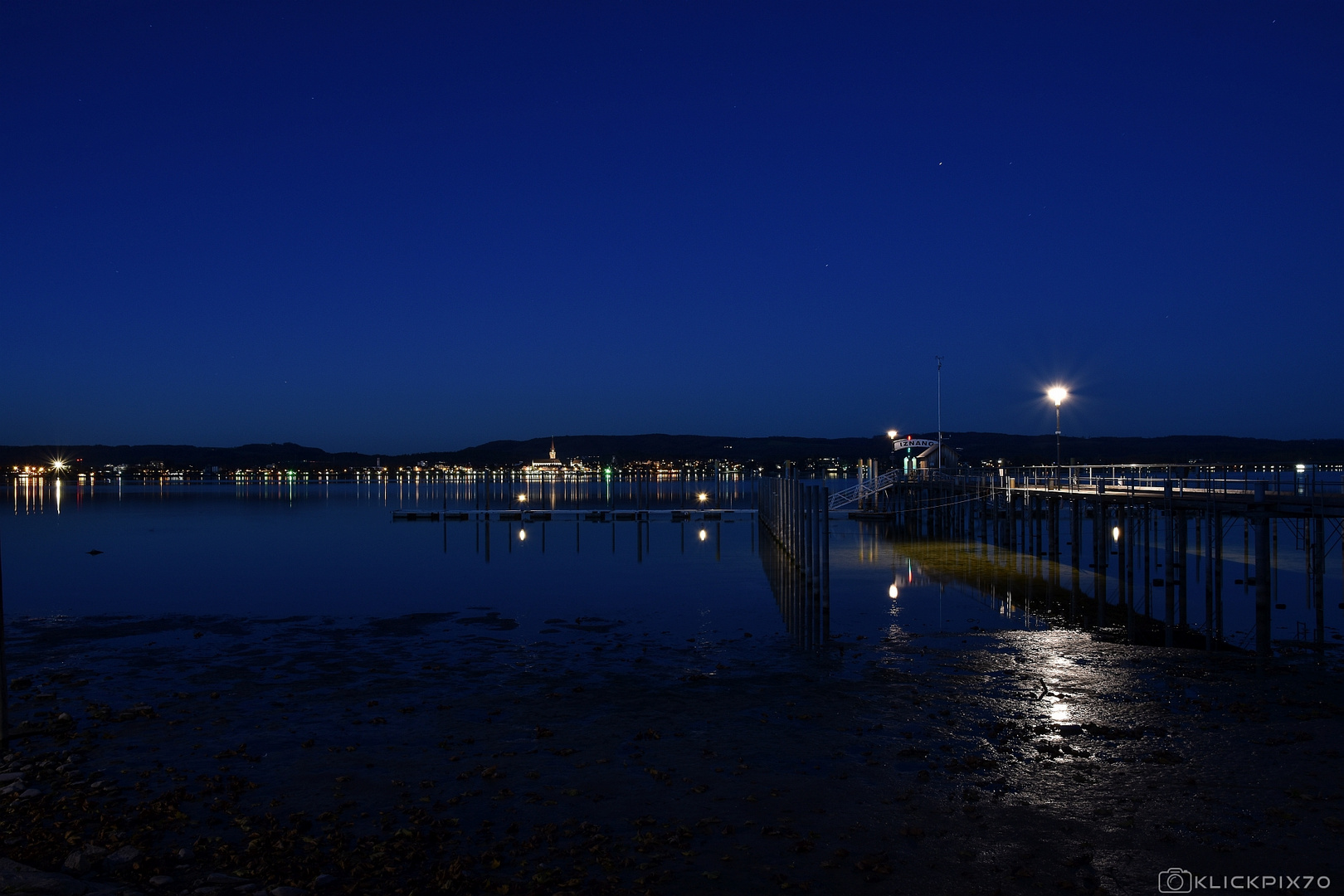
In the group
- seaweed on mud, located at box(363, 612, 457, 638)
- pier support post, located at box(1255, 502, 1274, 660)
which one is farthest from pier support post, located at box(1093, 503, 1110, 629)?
seaweed on mud, located at box(363, 612, 457, 638)

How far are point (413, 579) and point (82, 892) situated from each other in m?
26.7

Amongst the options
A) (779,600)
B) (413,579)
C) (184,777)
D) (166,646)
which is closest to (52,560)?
(413,579)

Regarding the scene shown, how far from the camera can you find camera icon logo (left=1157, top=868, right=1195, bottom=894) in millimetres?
7973

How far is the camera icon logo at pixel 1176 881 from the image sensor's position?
7.97m

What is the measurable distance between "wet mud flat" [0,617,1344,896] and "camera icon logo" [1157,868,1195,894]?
15 cm

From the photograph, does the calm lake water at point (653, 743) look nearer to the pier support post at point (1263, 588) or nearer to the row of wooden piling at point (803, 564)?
the pier support post at point (1263, 588)

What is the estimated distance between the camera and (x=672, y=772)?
11.1 meters

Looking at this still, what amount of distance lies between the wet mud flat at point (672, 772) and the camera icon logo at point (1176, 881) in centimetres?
15

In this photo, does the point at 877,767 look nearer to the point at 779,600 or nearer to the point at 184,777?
the point at 184,777

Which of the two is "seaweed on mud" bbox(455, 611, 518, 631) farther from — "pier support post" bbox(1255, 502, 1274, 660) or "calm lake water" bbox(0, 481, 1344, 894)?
"pier support post" bbox(1255, 502, 1274, 660)

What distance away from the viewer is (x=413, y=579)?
3403cm

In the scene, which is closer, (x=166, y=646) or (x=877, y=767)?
(x=877, y=767)

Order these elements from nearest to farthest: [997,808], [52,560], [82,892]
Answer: [82,892] < [997,808] < [52,560]

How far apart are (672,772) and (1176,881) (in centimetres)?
544
